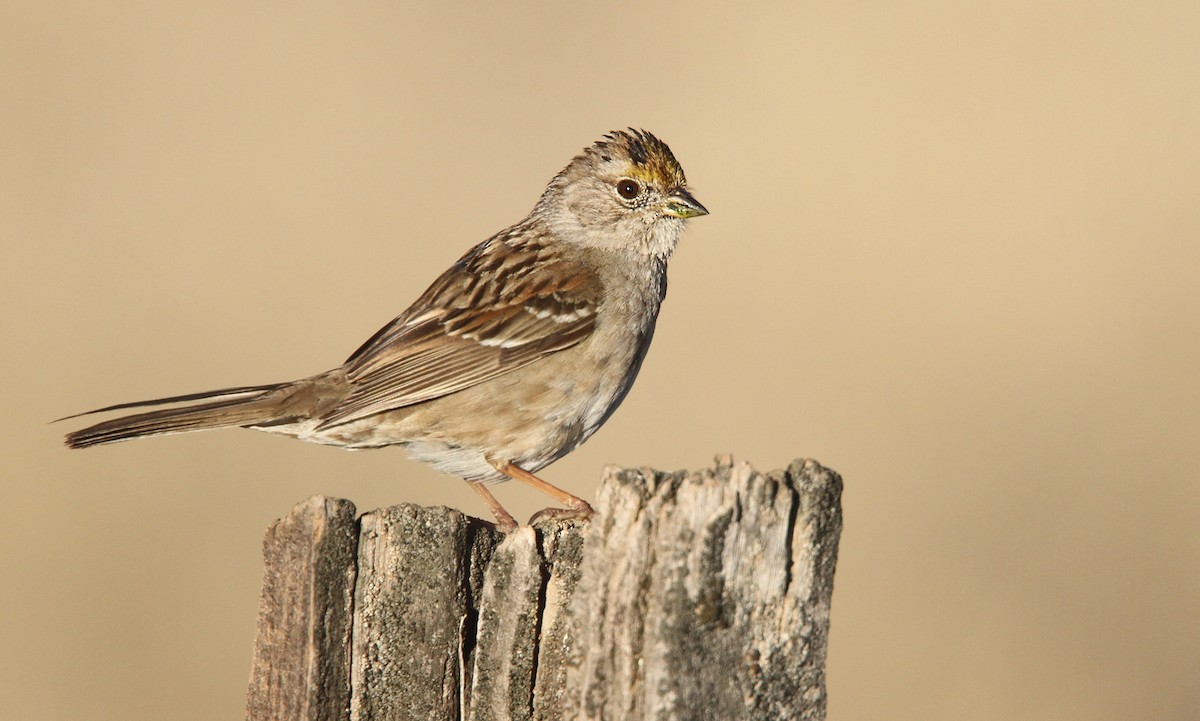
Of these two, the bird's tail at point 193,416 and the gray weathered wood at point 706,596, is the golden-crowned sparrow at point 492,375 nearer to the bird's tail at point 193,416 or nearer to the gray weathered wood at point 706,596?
the bird's tail at point 193,416

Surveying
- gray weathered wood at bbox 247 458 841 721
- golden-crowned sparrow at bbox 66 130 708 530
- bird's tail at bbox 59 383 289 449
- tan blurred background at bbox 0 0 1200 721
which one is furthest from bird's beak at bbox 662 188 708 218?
gray weathered wood at bbox 247 458 841 721

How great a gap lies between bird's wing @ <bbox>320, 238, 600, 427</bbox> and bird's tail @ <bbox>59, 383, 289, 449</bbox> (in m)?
0.27

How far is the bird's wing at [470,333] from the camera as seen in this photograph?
222 inches

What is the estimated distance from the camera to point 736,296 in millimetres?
10586

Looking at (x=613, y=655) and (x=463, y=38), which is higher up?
(x=463, y=38)

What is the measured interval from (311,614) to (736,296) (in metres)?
7.72

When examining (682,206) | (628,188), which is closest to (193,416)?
(628,188)

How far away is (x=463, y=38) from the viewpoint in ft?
47.2

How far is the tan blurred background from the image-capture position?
770cm

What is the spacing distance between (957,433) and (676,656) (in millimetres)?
6973

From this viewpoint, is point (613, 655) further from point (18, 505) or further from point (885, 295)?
point (885, 295)

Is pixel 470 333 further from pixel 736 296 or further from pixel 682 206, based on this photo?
pixel 736 296

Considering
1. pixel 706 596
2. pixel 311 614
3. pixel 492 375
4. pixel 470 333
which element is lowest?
pixel 311 614

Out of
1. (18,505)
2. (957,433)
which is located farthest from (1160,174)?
(18,505)
